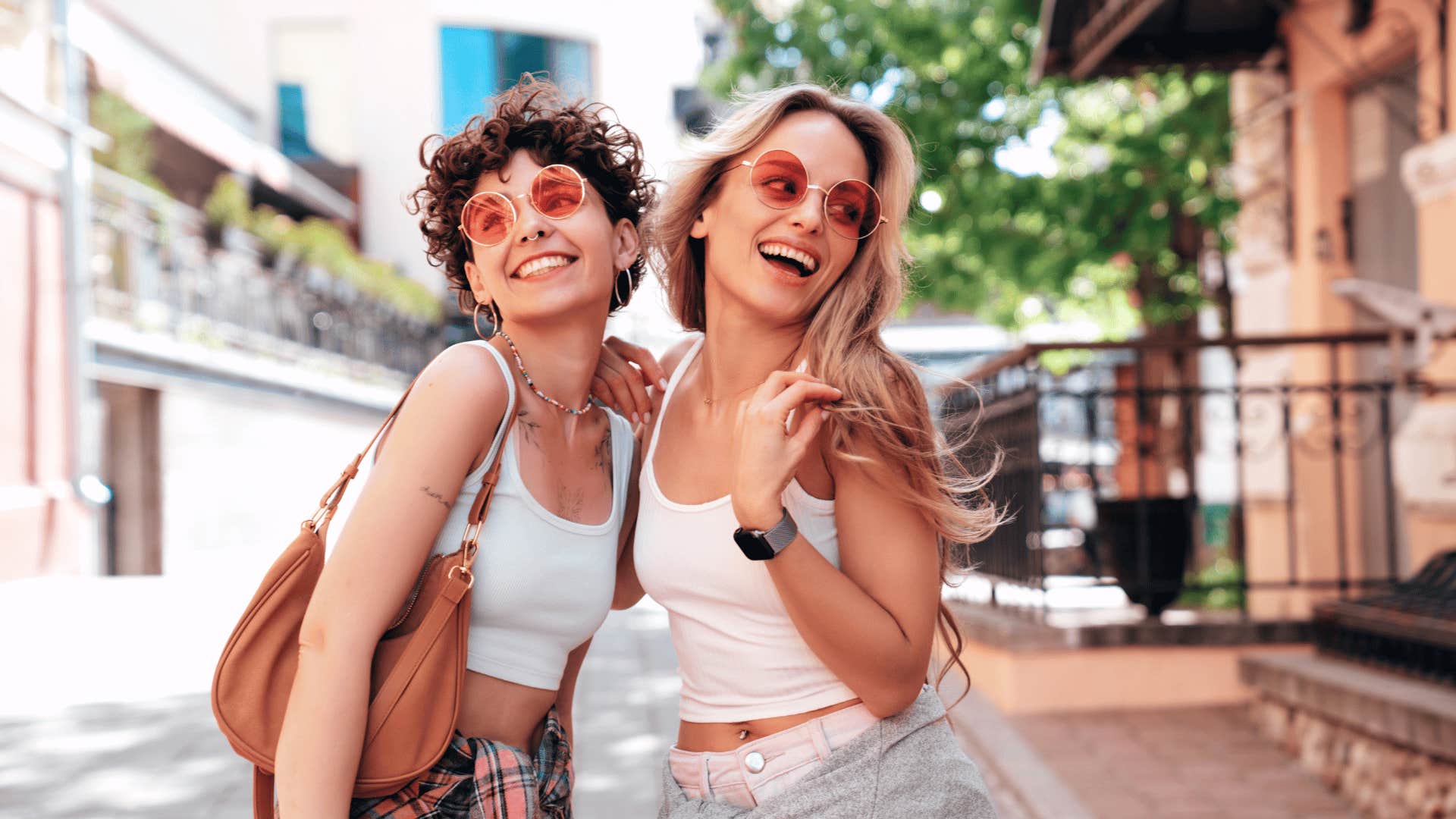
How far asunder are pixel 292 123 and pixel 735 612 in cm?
2724

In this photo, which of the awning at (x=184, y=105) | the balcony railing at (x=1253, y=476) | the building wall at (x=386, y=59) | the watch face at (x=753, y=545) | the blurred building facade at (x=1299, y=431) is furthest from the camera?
the building wall at (x=386, y=59)

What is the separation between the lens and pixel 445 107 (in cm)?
2794

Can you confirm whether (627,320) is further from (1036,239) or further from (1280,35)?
(1280,35)

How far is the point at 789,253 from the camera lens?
2082 mm

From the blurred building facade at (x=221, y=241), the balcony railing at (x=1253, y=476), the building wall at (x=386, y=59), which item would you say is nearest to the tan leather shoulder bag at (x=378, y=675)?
the blurred building facade at (x=221, y=241)

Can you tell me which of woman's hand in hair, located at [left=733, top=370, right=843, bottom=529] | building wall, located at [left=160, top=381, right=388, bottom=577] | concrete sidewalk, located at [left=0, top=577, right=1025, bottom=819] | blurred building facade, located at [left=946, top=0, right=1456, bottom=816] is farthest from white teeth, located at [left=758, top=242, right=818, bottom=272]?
building wall, located at [left=160, top=381, right=388, bottom=577]

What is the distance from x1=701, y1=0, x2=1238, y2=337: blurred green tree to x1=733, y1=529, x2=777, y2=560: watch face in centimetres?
862

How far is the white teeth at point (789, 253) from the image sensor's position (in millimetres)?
2082

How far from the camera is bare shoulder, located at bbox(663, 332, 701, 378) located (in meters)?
2.58

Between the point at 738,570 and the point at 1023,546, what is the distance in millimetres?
5727

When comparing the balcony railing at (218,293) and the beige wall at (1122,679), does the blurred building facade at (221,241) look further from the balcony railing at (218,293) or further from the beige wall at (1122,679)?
the beige wall at (1122,679)

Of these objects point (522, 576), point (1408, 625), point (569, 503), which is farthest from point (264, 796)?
point (1408, 625)

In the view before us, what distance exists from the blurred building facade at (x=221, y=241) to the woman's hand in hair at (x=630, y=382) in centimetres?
59

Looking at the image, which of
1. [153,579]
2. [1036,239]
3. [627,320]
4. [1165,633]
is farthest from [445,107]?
[1165,633]
